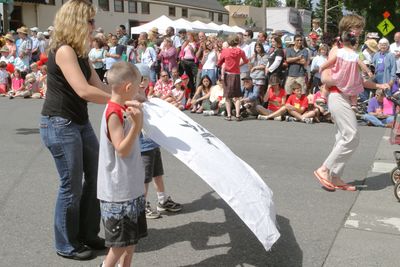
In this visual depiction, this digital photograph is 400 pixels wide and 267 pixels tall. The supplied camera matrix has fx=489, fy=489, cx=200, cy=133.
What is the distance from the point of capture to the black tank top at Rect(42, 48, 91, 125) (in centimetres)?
360

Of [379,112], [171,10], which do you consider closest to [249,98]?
[379,112]

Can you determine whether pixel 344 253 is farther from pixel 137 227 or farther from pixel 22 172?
pixel 22 172

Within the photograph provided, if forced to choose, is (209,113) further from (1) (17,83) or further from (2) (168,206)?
(1) (17,83)

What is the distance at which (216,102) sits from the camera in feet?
39.9

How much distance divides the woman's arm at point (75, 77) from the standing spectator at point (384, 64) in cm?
987

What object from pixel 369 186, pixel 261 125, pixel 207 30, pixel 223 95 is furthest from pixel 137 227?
pixel 207 30

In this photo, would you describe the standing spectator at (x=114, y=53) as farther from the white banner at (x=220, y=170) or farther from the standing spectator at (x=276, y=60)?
the white banner at (x=220, y=170)

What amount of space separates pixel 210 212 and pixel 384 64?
860 centimetres

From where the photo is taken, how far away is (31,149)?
26.4 ft

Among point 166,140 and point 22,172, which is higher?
point 166,140

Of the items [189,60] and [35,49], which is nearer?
[189,60]

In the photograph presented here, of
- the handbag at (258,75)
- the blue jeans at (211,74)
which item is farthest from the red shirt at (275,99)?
the blue jeans at (211,74)

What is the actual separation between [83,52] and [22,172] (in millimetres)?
3589

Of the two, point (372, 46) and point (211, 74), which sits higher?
point (372, 46)
